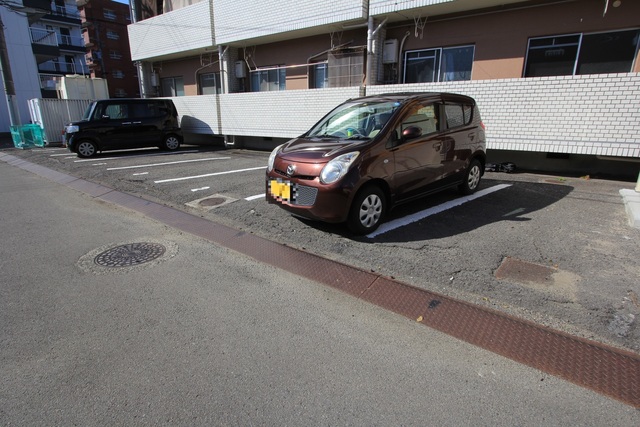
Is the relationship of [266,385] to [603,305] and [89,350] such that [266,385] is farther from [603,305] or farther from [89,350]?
[603,305]

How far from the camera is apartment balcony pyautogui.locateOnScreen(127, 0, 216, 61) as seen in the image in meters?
13.8

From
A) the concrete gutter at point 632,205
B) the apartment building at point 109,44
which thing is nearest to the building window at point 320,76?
the concrete gutter at point 632,205

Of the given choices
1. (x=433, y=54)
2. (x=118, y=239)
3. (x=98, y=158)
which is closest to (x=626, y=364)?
(x=118, y=239)

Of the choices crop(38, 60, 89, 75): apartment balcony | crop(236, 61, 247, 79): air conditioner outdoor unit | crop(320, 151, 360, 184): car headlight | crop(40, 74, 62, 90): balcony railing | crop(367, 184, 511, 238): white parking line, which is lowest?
crop(367, 184, 511, 238): white parking line

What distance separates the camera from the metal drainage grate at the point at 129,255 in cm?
391

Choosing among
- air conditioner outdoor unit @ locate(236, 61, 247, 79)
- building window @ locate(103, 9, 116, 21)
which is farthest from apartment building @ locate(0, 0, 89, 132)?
air conditioner outdoor unit @ locate(236, 61, 247, 79)

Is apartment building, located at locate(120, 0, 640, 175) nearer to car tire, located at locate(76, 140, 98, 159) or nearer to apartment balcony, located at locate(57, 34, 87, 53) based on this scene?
car tire, located at locate(76, 140, 98, 159)

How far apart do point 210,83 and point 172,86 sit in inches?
126

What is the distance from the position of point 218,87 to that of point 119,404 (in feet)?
50.7

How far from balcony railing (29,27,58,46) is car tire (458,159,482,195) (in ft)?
129

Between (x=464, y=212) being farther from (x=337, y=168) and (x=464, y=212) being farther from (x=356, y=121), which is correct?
(x=337, y=168)

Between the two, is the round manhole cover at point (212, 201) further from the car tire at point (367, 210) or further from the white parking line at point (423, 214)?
the white parking line at point (423, 214)

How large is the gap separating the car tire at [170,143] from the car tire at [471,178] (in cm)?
1096

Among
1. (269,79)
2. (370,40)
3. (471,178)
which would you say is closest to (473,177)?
(471,178)
